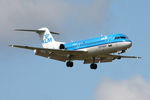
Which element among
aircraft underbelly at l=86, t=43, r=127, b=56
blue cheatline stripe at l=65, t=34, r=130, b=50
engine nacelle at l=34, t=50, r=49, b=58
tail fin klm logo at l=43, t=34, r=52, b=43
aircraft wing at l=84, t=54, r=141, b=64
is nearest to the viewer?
aircraft underbelly at l=86, t=43, r=127, b=56

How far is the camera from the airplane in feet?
200

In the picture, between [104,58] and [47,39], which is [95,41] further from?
[47,39]

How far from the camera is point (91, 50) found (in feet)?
203

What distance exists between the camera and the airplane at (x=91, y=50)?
61.1 m

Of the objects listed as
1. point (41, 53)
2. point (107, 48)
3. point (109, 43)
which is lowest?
point (41, 53)

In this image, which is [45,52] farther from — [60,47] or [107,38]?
[107,38]

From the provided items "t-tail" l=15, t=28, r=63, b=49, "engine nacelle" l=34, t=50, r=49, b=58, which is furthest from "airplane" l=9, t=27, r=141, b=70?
"t-tail" l=15, t=28, r=63, b=49

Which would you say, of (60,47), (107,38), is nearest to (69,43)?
(60,47)

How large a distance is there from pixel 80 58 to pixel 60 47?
11.2 ft

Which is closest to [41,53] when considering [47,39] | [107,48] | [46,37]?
[47,39]

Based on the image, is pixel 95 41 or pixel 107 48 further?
pixel 95 41

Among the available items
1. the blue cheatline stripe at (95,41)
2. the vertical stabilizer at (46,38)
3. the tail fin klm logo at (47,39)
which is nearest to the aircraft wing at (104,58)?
the blue cheatline stripe at (95,41)

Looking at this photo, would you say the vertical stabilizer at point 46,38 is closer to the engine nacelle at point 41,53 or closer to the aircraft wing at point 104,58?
the engine nacelle at point 41,53

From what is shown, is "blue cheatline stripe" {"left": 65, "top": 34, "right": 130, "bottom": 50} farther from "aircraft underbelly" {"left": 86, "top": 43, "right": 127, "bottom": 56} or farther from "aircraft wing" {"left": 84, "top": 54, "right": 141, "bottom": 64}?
"aircraft wing" {"left": 84, "top": 54, "right": 141, "bottom": 64}
